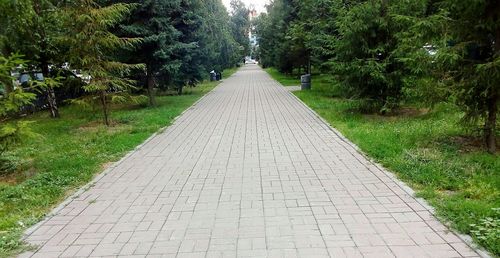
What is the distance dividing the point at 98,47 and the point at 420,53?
8.72 metres

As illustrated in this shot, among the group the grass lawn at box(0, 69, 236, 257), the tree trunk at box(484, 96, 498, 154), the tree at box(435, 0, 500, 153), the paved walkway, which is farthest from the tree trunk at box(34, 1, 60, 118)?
the tree trunk at box(484, 96, 498, 154)

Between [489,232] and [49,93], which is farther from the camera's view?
[49,93]

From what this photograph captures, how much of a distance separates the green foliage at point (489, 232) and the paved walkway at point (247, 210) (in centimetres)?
19

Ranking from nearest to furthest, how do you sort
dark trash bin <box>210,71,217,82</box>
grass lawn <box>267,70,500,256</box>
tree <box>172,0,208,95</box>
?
grass lawn <box>267,70,500,256</box> → tree <box>172,0,208,95</box> → dark trash bin <box>210,71,217,82</box>

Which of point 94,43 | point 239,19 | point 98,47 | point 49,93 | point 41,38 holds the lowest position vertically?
point 49,93

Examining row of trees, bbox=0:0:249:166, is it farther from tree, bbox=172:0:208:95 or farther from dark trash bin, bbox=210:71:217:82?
dark trash bin, bbox=210:71:217:82

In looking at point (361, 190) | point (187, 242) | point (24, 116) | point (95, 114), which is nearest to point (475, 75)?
point (361, 190)

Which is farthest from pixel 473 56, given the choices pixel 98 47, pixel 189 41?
pixel 189 41

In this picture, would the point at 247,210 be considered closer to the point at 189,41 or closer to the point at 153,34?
the point at 153,34

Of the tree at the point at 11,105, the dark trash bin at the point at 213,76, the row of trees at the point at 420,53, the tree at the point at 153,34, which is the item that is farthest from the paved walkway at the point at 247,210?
the dark trash bin at the point at 213,76

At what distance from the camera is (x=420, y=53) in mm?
7887

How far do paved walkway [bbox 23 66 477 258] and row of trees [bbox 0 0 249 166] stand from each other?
9.22 ft

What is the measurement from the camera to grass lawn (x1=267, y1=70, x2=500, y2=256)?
14.8 ft

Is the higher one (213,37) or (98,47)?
(213,37)
